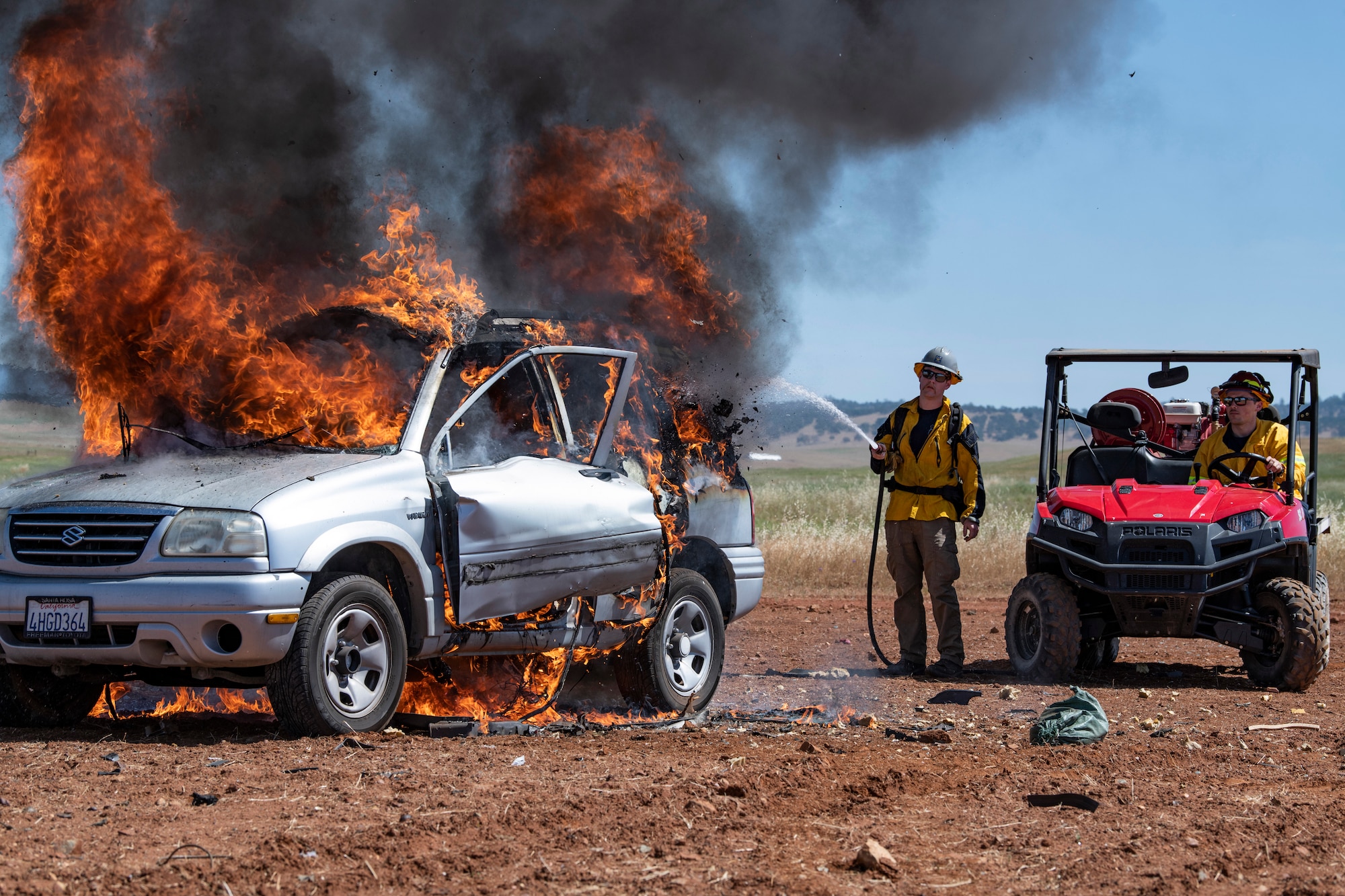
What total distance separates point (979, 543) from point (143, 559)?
53.9 feet

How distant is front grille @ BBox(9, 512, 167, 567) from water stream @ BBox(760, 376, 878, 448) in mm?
4691

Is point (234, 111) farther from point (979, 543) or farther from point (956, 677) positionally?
point (979, 543)

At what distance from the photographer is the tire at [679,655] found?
26.7 feet

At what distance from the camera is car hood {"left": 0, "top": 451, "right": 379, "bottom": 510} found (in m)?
6.43

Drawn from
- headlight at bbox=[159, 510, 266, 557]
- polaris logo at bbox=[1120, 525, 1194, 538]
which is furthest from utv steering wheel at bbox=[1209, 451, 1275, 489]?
headlight at bbox=[159, 510, 266, 557]

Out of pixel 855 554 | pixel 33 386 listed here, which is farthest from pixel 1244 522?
pixel 855 554

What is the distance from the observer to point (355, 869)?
4.55 meters

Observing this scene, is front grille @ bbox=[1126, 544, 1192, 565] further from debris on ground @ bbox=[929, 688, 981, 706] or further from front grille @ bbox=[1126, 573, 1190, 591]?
debris on ground @ bbox=[929, 688, 981, 706]

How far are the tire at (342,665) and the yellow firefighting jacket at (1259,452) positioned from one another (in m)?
6.30

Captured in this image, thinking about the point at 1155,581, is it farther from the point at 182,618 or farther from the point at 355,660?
the point at 182,618

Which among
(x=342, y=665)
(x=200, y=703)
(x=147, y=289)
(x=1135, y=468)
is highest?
(x=147, y=289)

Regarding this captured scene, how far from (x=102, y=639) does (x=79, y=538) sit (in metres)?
0.45

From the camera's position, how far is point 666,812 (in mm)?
Answer: 5344

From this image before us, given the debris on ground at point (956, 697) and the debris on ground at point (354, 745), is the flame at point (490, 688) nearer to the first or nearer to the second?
the debris on ground at point (354, 745)
